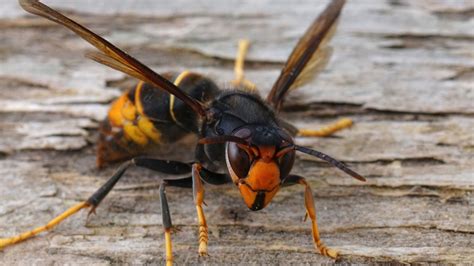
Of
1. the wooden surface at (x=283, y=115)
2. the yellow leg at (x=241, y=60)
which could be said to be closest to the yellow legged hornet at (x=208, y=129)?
the wooden surface at (x=283, y=115)

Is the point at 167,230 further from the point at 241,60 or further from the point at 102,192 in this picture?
the point at 241,60

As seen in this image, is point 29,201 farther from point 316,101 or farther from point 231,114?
point 316,101

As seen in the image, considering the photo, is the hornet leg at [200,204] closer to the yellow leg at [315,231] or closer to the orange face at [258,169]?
the orange face at [258,169]

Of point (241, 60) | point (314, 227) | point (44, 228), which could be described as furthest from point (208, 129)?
point (241, 60)

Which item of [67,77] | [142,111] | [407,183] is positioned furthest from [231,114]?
[67,77]

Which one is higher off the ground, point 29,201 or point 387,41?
point 387,41

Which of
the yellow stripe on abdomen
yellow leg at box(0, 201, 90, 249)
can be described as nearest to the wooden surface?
yellow leg at box(0, 201, 90, 249)
